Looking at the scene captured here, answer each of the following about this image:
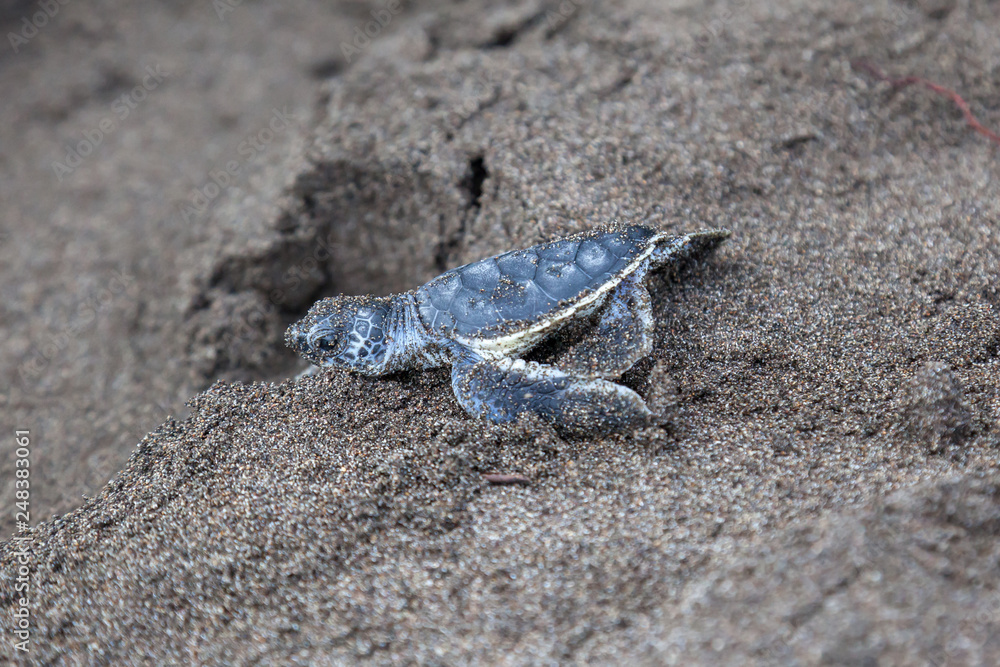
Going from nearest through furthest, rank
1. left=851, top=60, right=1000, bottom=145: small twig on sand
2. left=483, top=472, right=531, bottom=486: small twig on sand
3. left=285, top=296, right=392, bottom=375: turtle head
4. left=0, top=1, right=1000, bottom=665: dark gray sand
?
left=0, top=1, right=1000, bottom=665: dark gray sand → left=483, top=472, right=531, bottom=486: small twig on sand → left=285, top=296, right=392, bottom=375: turtle head → left=851, top=60, right=1000, bottom=145: small twig on sand

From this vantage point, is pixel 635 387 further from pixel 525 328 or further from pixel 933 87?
pixel 933 87

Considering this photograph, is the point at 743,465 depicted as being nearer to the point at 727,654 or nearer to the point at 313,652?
the point at 727,654

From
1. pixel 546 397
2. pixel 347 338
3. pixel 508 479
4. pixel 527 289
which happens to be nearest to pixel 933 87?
pixel 527 289

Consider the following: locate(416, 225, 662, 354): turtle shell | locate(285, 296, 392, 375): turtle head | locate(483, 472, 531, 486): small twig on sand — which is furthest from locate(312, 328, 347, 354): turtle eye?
locate(483, 472, 531, 486): small twig on sand

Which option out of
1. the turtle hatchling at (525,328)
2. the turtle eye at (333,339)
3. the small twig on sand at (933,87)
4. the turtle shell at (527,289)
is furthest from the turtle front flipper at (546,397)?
the small twig on sand at (933,87)

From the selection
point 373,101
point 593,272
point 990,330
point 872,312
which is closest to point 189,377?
point 373,101

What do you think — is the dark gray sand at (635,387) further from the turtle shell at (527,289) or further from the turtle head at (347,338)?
the turtle shell at (527,289)

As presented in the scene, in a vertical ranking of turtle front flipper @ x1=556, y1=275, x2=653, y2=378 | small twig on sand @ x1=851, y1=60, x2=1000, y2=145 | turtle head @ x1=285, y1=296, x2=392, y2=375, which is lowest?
small twig on sand @ x1=851, y1=60, x2=1000, y2=145

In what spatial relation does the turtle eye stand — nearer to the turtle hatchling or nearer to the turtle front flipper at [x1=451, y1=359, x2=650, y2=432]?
the turtle hatchling
